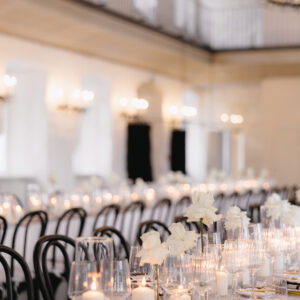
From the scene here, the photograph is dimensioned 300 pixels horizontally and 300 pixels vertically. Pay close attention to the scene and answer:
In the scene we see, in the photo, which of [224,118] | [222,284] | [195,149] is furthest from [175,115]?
[222,284]

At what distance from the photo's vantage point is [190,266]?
2.62 m

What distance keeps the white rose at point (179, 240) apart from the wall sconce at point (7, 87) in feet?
25.4

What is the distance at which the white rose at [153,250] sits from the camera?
2.59 m

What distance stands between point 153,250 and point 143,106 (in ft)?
35.3

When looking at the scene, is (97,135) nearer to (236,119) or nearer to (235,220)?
(236,119)

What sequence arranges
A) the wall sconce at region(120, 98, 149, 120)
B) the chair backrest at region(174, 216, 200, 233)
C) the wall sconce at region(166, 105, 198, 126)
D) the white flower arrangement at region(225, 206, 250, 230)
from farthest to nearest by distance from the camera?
the wall sconce at region(166, 105, 198, 126) → the wall sconce at region(120, 98, 149, 120) → the chair backrest at region(174, 216, 200, 233) → the white flower arrangement at region(225, 206, 250, 230)

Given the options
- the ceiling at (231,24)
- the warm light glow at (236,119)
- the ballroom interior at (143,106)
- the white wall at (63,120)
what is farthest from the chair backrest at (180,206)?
the warm light glow at (236,119)

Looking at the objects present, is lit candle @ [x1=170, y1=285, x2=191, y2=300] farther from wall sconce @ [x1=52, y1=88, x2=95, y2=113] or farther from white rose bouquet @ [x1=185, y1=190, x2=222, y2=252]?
wall sconce @ [x1=52, y1=88, x2=95, y2=113]

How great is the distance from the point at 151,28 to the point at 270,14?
4821 millimetres

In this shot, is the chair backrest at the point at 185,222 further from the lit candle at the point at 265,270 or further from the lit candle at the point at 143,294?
the lit candle at the point at 143,294

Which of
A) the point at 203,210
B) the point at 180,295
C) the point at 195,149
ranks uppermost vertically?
the point at 195,149

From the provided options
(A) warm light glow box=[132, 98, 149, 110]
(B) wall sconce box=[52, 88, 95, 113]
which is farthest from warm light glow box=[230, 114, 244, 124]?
(B) wall sconce box=[52, 88, 95, 113]

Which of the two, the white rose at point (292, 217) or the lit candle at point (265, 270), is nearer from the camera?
the lit candle at point (265, 270)

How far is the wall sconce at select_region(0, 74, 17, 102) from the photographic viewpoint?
397 inches
